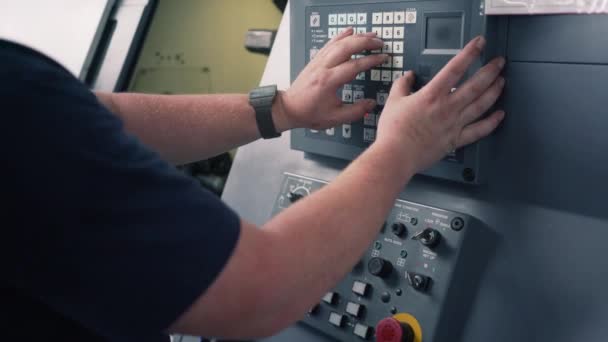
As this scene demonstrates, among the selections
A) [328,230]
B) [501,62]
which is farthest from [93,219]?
[501,62]

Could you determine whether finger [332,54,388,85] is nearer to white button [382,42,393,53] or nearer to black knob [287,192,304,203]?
white button [382,42,393,53]

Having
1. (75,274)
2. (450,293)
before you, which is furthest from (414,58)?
(75,274)

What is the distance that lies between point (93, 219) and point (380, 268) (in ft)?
1.51

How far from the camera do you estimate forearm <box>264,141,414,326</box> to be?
0.66 metres

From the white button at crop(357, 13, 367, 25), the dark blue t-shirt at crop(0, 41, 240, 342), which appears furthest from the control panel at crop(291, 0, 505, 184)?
the dark blue t-shirt at crop(0, 41, 240, 342)

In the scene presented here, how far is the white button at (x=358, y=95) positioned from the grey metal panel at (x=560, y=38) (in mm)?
242

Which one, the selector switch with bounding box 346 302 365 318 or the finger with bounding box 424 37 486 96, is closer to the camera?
the finger with bounding box 424 37 486 96

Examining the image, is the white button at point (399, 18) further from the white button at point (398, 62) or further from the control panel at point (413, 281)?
the control panel at point (413, 281)

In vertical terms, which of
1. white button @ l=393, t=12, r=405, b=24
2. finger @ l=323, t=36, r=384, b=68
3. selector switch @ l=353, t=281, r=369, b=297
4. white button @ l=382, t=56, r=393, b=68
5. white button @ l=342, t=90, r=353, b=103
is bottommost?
selector switch @ l=353, t=281, r=369, b=297

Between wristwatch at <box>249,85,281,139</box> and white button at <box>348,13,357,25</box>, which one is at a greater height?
white button at <box>348,13,357,25</box>

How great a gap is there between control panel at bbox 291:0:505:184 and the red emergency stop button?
0.23 metres

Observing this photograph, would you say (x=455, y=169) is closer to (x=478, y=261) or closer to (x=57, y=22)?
(x=478, y=261)

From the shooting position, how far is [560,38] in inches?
30.8

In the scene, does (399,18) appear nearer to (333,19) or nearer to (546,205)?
(333,19)
